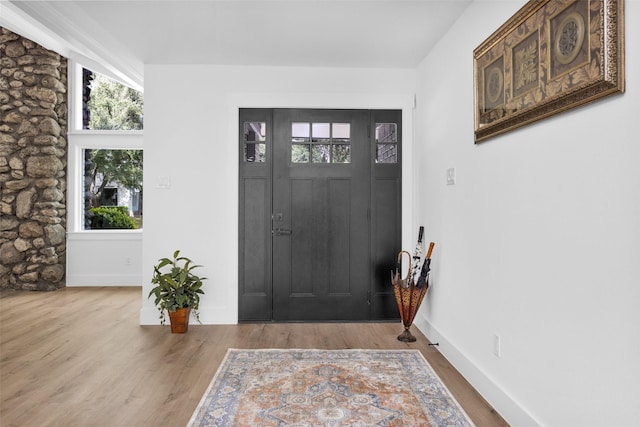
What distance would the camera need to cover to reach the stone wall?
5449mm

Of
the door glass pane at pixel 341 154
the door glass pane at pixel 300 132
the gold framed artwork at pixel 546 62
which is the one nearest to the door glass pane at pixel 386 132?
the door glass pane at pixel 341 154

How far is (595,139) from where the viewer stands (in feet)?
5.16

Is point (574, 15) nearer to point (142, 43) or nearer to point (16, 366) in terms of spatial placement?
point (142, 43)

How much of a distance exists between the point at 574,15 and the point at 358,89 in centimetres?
255

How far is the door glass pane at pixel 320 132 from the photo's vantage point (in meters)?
4.15

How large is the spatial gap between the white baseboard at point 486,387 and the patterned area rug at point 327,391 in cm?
20

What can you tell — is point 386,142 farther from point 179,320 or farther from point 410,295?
point 179,320

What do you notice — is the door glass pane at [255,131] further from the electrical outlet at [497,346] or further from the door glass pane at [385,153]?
the electrical outlet at [497,346]

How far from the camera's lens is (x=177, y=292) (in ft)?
12.1

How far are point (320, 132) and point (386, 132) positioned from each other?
65cm

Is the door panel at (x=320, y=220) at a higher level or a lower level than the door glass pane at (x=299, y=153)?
lower

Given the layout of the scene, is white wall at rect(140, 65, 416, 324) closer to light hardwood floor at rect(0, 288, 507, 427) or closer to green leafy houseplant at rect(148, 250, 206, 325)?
green leafy houseplant at rect(148, 250, 206, 325)

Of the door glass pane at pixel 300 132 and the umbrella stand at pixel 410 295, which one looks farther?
the door glass pane at pixel 300 132

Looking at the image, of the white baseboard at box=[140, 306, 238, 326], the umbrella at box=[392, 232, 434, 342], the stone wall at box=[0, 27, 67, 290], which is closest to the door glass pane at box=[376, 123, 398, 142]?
the umbrella at box=[392, 232, 434, 342]
